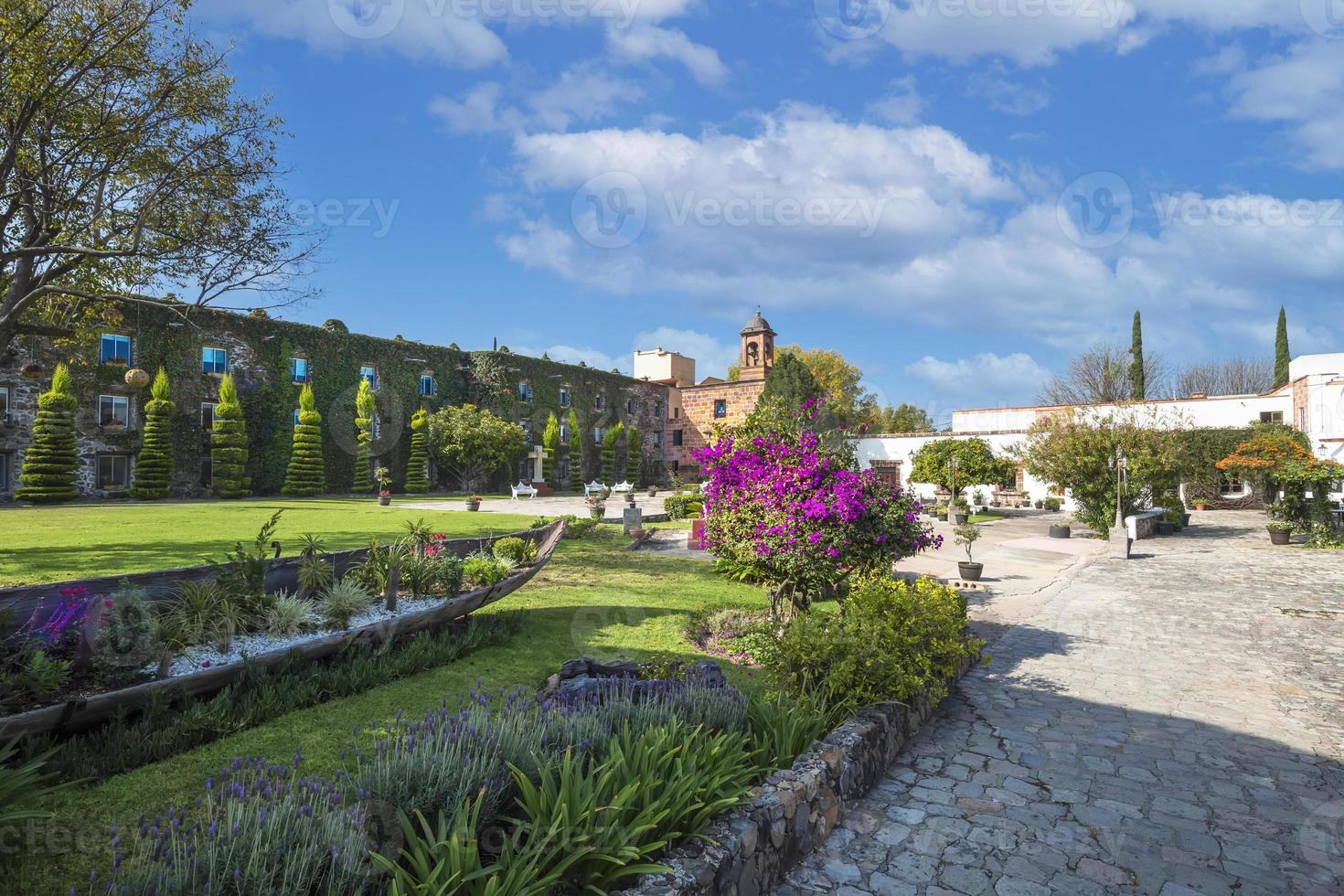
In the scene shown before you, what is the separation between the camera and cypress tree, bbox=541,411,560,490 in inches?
1759

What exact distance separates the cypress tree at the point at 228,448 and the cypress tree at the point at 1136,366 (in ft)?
166

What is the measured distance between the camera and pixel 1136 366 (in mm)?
43344

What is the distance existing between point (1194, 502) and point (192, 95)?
130 feet

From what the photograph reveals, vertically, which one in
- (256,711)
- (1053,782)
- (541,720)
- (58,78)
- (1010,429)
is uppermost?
(58,78)

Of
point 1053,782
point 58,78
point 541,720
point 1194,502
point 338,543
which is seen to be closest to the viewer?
point 541,720

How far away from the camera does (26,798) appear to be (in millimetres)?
3051

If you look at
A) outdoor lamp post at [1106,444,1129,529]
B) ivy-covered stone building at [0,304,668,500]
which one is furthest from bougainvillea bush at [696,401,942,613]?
outdoor lamp post at [1106,444,1129,529]

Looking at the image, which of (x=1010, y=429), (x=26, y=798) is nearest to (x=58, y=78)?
(x=26, y=798)

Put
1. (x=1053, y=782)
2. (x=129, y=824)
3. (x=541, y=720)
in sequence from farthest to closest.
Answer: (x=1053, y=782), (x=541, y=720), (x=129, y=824)

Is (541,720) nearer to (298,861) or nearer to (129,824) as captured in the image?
(298,861)

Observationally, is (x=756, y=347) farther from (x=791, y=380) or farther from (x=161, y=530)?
(x=161, y=530)

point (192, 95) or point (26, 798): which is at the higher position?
point (192, 95)

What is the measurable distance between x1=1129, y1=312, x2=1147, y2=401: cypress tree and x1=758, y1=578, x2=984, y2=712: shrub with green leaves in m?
46.0

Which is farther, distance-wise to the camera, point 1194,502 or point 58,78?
point 1194,502
